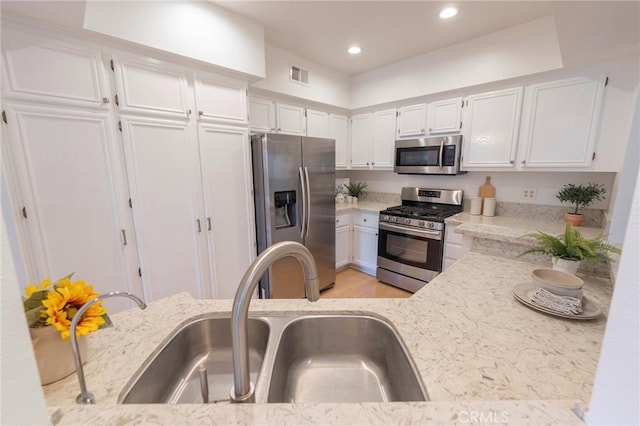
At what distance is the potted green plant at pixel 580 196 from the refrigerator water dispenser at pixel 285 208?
8.35ft

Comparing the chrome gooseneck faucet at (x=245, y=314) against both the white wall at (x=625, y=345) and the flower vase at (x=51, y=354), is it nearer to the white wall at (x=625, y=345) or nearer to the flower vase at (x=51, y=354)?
the flower vase at (x=51, y=354)

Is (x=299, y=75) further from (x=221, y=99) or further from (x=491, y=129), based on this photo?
(x=491, y=129)

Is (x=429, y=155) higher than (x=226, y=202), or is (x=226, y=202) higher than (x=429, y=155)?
(x=429, y=155)

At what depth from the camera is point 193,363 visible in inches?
37.6

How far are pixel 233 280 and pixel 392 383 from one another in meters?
1.90

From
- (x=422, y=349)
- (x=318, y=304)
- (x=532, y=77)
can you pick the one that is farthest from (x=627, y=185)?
(x=318, y=304)

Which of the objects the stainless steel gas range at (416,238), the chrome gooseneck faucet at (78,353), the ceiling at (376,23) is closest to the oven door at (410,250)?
the stainless steel gas range at (416,238)

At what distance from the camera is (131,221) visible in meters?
1.84

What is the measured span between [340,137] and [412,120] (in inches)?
40.0

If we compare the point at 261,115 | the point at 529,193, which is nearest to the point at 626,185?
the point at 529,193

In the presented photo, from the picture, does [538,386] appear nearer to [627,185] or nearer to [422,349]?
[422,349]

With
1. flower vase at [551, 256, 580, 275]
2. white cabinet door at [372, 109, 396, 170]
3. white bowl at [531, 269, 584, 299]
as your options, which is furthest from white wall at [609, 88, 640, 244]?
white cabinet door at [372, 109, 396, 170]

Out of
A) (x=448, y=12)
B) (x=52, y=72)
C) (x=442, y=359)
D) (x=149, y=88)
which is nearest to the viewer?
(x=442, y=359)

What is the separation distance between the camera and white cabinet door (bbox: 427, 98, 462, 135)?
280 centimetres
